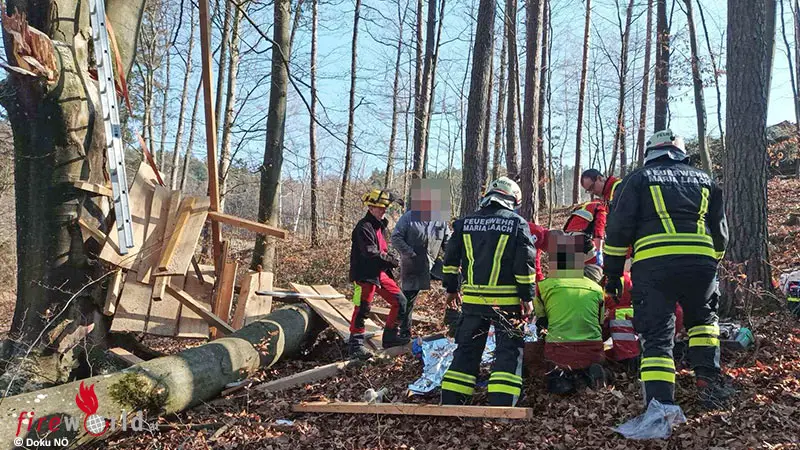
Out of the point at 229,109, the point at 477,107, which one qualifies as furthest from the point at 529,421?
the point at 229,109

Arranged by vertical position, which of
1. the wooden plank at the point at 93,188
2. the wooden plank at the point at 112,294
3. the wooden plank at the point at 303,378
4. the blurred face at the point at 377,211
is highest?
the wooden plank at the point at 93,188

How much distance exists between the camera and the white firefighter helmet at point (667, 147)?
168 inches

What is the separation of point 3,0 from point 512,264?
5699 mm

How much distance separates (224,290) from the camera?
7.13m

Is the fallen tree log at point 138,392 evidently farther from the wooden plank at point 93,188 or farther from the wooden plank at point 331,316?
the wooden plank at point 93,188

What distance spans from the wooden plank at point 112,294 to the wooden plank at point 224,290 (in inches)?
58.0

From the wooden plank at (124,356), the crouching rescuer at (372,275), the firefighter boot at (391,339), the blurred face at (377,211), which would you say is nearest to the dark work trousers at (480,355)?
the crouching rescuer at (372,275)

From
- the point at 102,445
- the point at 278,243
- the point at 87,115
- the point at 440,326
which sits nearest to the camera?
the point at 102,445

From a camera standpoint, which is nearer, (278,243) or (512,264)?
(512,264)

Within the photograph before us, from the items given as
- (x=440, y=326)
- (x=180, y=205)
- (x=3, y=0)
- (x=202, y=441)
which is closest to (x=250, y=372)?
(x=202, y=441)

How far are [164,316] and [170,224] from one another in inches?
48.1

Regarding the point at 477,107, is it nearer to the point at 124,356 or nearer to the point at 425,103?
the point at 124,356

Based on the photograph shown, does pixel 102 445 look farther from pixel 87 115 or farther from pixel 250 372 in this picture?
pixel 87 115

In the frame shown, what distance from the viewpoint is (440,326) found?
730 cm
